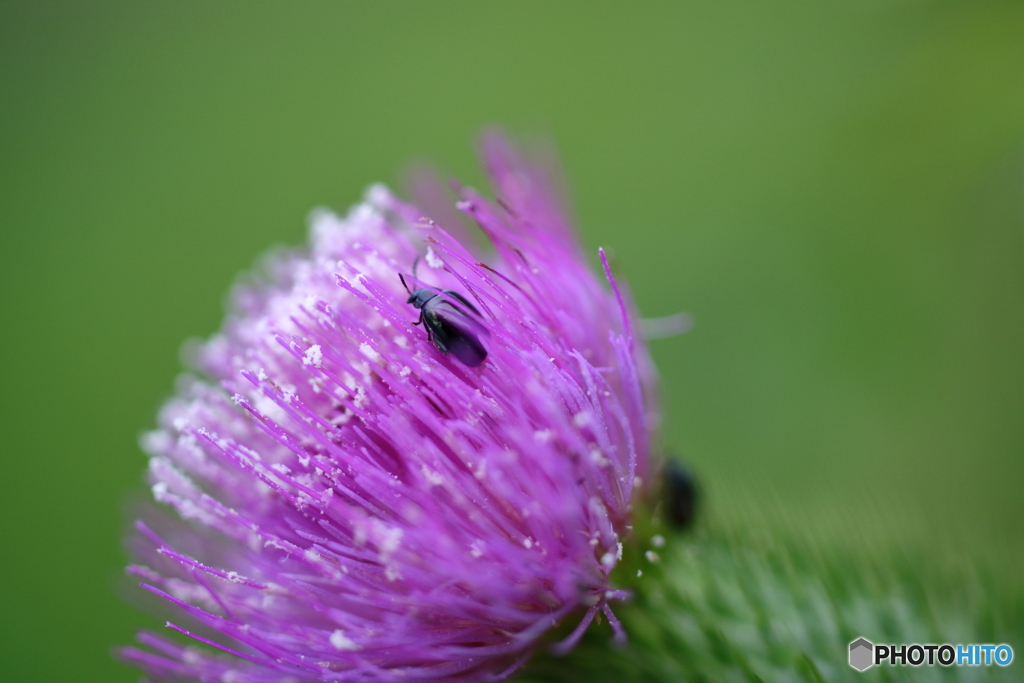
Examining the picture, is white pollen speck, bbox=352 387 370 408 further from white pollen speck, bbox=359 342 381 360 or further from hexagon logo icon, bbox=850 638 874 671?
hexagon logo icon, bbox=850 638 874 671

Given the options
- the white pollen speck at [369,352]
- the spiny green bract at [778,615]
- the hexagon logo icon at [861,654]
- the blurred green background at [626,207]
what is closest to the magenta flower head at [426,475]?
the white pollen speck at [369,352]

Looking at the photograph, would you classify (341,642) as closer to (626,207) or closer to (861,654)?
(861,654)

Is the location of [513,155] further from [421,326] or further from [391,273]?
[421,326]

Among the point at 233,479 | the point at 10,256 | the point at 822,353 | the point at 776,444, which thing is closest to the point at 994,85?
the point at 822,353

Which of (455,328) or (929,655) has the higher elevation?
(455,328)

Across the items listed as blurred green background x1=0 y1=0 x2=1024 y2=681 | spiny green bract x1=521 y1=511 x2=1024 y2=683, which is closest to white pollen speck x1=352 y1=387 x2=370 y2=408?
spiny green bract x1=521 y1=511 x2=1024 y2=683

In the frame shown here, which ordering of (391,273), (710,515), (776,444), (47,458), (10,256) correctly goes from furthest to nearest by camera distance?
1. (10,256)
2. (47,458)
3. (776,444)
4. (710,515)
5. (391,273)

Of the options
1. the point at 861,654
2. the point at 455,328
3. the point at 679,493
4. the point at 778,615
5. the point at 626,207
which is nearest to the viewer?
the point at 455,328

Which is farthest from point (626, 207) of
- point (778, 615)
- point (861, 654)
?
point (861, 654)
